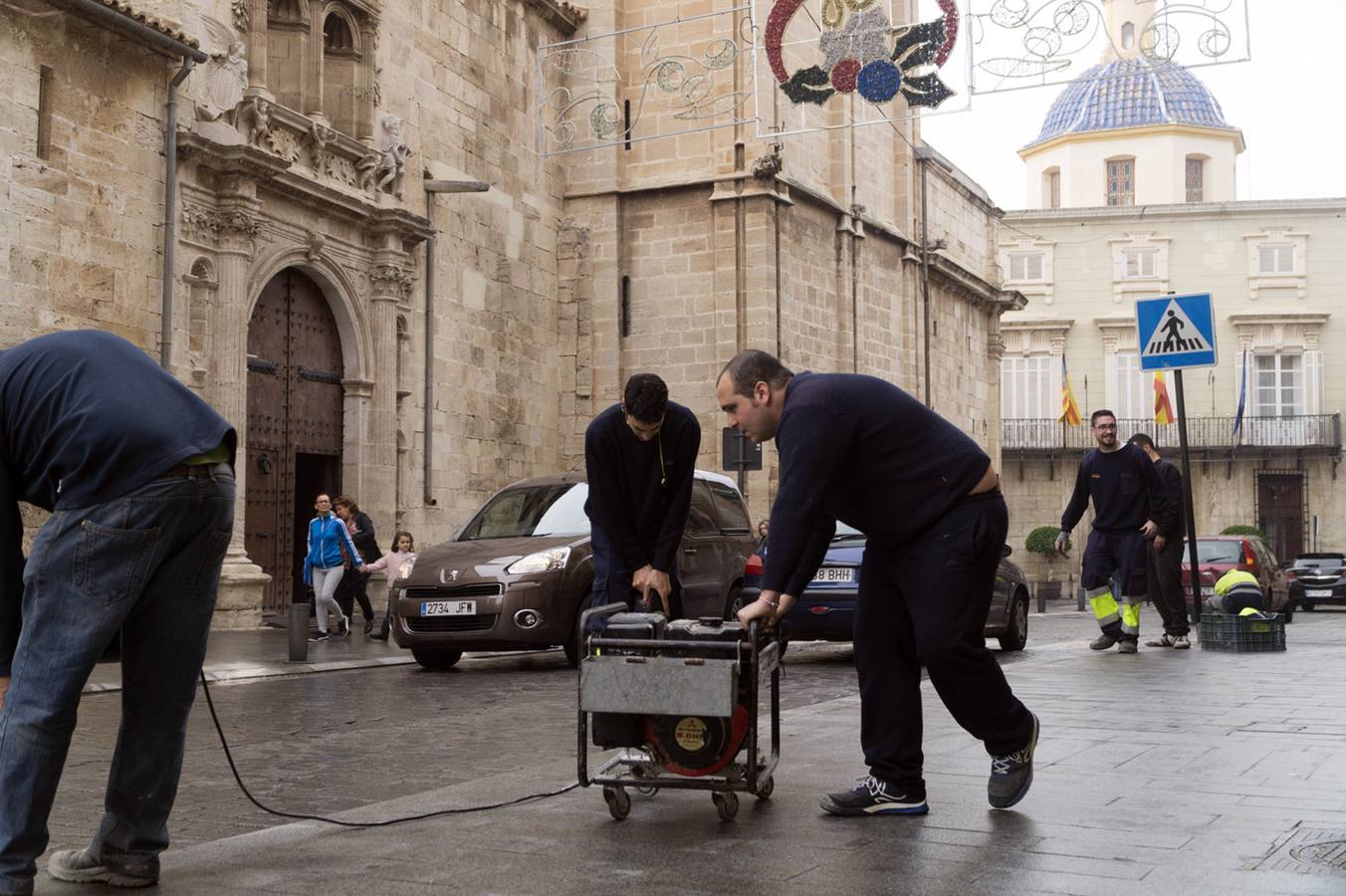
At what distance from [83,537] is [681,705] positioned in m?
1.94

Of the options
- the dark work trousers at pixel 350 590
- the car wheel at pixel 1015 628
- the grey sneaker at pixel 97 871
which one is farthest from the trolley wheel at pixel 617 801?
the dark work trousers at pixel 350 590

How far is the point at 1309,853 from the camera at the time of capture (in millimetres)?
4512

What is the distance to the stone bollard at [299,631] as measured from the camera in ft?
44.5

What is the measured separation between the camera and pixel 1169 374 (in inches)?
2106

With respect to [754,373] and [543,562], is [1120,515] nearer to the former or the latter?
[543,562]

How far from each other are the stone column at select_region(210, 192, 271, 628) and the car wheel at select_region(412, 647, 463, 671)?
16.8 ft

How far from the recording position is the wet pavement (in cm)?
428

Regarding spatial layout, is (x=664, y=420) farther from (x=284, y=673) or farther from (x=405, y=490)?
(x=405, y=490)

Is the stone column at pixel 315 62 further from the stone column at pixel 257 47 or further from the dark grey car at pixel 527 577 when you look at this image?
the dark grey car at pixel 527 577

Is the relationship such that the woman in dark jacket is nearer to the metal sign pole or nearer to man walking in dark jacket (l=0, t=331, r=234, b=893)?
the metal sign pole

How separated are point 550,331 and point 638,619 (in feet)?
70.9

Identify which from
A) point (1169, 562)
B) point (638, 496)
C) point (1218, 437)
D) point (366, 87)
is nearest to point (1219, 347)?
point (1218, 437)

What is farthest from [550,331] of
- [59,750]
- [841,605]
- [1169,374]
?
[1169,374]

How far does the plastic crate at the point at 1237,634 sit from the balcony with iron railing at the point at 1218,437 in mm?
37756
